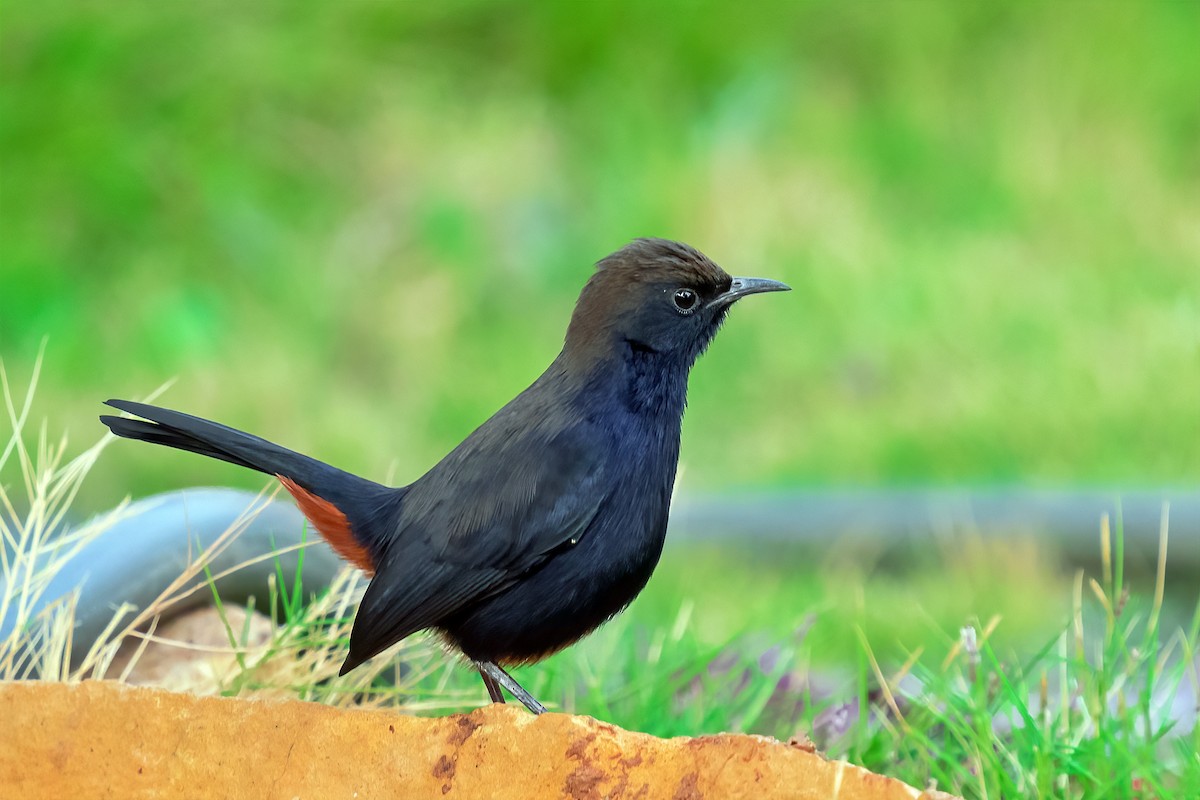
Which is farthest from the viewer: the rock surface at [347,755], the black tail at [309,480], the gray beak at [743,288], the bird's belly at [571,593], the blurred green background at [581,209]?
the blurred green background at [581,209]

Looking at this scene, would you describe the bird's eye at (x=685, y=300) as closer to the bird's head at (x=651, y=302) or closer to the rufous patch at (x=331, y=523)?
the bird's head at (x=651, y=302)

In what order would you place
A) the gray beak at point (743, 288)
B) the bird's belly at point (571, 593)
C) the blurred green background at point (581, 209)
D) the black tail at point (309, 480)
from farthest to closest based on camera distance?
the blurred green background at point (581, 209)
the gray beak at point (743, 288)
the black tail at point (309, 480)
the bird's belly at point (571, 593)

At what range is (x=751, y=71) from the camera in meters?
8.32

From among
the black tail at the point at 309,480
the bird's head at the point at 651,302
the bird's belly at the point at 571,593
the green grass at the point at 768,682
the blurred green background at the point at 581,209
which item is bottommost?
the green grass at the point at 768,682

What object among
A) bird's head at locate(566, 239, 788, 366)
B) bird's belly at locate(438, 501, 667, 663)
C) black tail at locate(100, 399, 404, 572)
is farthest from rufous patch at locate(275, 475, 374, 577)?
bird's head at locate(566, 239, 788, 366)

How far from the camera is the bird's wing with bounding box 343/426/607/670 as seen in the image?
3.06m

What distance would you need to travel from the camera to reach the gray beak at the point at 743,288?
3.38m

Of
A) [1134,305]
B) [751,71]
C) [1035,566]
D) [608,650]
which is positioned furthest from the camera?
[751,71]

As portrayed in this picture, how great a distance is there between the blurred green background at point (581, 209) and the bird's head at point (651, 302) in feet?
11.5

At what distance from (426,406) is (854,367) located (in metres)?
1.97

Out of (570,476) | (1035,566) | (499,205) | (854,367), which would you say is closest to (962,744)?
(570,476)

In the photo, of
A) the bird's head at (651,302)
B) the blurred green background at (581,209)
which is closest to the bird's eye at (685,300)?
the bird's head at (651,302)

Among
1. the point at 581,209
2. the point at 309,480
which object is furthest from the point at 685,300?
the point at 581,209

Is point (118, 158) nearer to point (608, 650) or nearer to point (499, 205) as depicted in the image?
point (499, 205)
